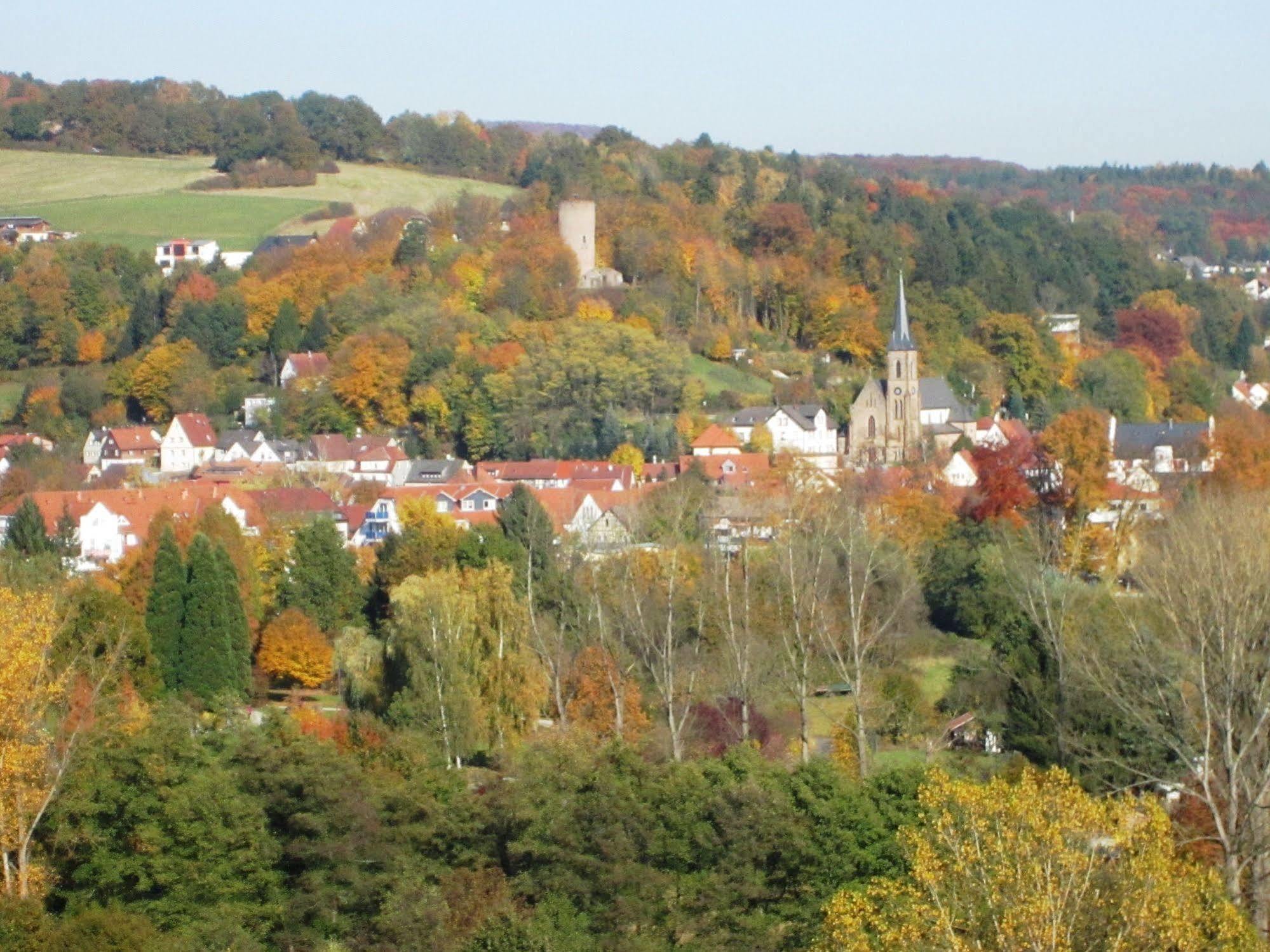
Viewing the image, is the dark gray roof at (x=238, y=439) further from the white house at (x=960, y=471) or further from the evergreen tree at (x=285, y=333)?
the white house at (x=960, y=471)

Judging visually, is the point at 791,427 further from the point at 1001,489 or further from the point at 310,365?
the point at 1001,489

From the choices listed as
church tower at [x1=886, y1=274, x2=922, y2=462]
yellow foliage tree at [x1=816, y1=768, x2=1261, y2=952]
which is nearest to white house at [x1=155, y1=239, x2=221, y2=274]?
church tower at [x1=886, y1=274, x2=922, y2=462]

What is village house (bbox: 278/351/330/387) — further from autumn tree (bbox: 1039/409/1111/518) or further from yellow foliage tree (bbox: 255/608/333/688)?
yellow foliage tree (bbox: 255/608/333/688)

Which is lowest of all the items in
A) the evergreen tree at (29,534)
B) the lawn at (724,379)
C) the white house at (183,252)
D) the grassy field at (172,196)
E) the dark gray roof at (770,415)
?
the dark gray roof at (770,415)

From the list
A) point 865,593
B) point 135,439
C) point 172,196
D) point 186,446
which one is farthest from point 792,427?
point 172,196

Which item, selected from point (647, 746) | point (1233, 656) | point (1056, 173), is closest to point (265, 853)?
point (647, 746)

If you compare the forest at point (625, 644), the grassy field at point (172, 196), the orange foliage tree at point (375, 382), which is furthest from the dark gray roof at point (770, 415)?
the grassy field at point (172, 196)

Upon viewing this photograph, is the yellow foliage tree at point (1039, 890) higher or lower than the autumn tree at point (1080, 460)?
higher

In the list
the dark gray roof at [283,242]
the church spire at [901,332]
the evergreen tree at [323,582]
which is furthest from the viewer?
the dark gray roof at [283,242]

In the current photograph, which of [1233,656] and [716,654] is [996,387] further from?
[1233,656]
